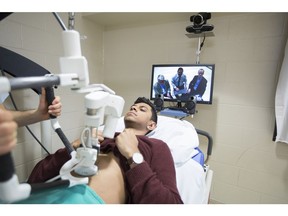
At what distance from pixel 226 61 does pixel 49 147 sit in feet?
5.75

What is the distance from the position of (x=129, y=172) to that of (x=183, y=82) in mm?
1143

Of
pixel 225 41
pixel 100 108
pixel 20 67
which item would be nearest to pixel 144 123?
pixel 100 108

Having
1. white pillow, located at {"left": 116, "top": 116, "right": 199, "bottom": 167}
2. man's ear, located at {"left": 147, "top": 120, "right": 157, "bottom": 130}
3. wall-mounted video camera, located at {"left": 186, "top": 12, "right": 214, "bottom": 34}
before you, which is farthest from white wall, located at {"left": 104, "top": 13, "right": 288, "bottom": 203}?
man's ear, located at {"left": 147, "top": 120, "right": 157, "bottom": 130}

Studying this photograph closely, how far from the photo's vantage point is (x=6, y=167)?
0.43m

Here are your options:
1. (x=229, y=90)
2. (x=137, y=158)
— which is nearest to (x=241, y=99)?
(x=229, y=90)

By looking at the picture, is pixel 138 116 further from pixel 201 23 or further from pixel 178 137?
pixel 201 23

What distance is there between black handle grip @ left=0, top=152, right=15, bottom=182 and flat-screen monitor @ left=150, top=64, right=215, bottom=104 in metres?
1.51

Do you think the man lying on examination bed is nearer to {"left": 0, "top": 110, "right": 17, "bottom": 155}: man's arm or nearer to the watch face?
the watch face

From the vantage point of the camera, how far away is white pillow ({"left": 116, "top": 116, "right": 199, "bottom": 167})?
4.08 feet

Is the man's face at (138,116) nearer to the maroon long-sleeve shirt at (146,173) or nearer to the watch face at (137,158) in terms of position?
the maroon long-sleeve shirt at (146,173)

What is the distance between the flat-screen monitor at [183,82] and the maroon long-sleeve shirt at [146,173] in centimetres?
79

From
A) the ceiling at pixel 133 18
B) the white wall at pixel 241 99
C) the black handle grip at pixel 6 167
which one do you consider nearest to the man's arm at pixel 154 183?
the black handle grip at pixel 6 167

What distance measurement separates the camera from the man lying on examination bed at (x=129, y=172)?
819 mm

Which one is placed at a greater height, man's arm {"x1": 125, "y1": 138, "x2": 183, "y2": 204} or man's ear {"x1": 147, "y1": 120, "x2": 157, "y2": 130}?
man's ear {"x1": 147, "y1": 120, "x2": 157, "y2": 130}
